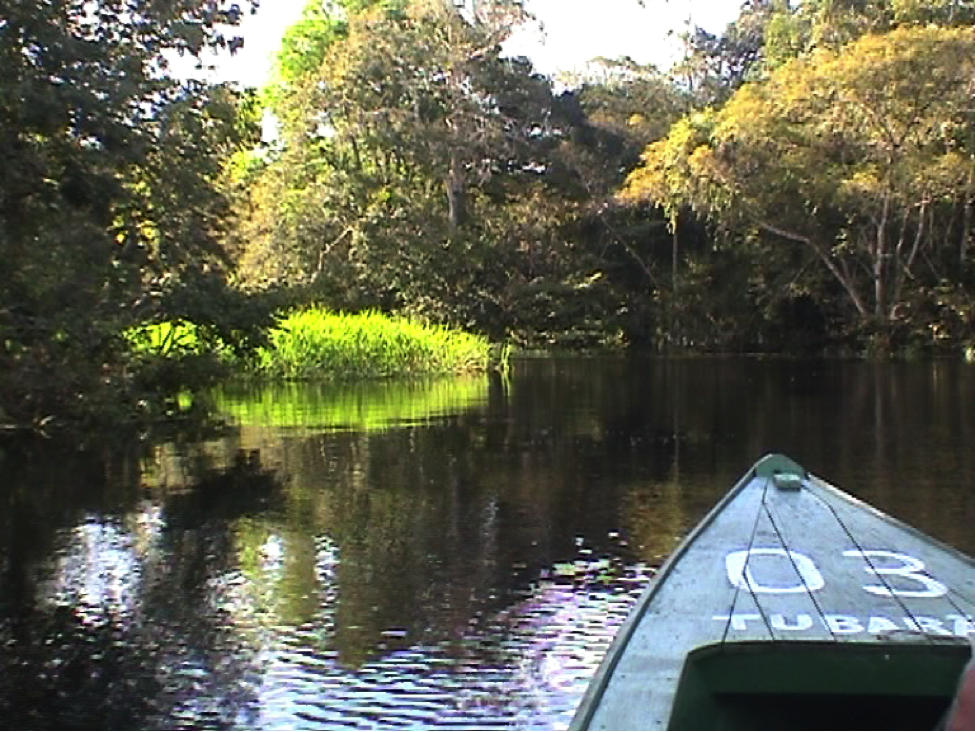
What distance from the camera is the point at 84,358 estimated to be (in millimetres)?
11984

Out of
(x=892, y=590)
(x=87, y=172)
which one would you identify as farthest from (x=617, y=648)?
(x=87, y=172)

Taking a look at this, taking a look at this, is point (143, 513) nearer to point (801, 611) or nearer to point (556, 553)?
point (556, 553)

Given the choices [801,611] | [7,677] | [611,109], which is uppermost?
[611,109]

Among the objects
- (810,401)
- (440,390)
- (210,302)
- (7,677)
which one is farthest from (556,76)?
(7,677)

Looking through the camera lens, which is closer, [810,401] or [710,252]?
[810,401]

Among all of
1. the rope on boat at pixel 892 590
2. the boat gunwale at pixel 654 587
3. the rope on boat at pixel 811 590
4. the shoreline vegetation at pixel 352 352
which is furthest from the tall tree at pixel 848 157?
the rope on boat at pixel 892 590

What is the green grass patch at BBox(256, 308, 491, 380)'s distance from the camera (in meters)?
22.0

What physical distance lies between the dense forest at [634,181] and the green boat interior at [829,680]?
1889cm

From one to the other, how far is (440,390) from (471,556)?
513 inches

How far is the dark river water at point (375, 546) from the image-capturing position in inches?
199

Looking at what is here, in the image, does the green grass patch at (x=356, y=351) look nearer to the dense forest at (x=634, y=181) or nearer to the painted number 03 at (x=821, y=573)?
the dense forest at (x=634, y=181)

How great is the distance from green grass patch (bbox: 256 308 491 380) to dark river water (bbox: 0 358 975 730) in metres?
5.81

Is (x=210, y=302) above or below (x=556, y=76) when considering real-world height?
below

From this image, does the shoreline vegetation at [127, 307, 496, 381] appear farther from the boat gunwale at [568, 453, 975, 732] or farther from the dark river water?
the boat gunwale at [568, 453, 975, 732]
